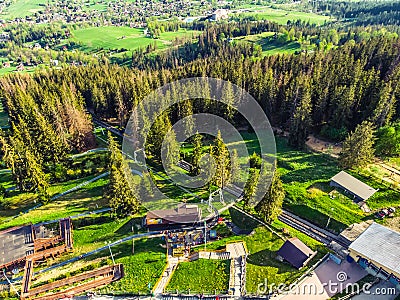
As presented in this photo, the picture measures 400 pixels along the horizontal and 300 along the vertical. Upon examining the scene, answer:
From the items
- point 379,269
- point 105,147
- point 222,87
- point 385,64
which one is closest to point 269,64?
point 222,87

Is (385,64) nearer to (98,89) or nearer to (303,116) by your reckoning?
(303,116)

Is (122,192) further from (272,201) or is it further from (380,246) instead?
(380,246)

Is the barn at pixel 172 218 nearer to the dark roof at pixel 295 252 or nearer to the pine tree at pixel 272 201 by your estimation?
the pine tree at pixel 272 201

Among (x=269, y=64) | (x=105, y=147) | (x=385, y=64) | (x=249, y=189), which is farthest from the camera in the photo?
(x=269, y=64)

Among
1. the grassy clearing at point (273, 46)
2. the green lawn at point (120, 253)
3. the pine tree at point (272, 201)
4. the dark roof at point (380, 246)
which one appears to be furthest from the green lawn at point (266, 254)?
the grassy clearing at point (273, 46)

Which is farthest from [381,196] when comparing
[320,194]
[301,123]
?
[301,123]

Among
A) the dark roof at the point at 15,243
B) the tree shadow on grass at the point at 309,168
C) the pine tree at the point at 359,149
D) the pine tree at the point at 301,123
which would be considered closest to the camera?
the dark roof at the point at 15,243
